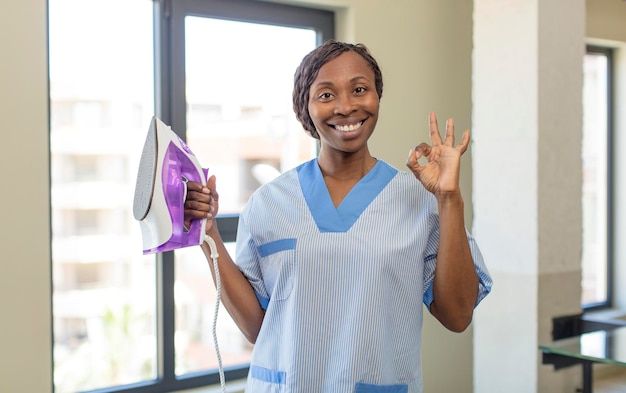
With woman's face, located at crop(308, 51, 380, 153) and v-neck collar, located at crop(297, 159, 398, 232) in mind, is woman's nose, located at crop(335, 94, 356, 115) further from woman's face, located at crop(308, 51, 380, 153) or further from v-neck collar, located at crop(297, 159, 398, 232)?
v-neck collar, located at crop(297, 159, 398, 232)

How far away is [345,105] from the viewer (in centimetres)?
116

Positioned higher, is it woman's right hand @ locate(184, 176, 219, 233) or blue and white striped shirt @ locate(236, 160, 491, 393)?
woman's right hand @ locate(184, 176, 219, 233)

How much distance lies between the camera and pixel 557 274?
8.77ft

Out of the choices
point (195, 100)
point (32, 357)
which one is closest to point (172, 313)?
point (32, 357)

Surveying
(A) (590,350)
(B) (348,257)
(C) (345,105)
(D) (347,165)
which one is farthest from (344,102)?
(A) (590,350)

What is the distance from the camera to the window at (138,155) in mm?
2354

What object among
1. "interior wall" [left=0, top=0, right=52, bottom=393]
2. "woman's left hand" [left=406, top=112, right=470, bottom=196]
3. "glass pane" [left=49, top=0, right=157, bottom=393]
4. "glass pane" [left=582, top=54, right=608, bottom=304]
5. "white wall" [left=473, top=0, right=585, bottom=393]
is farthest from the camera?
"glass pane" [left=582, top=54, right=608, bottom=304]

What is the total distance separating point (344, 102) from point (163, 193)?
323 millimetres

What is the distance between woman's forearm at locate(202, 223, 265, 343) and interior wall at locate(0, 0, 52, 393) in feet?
3.63

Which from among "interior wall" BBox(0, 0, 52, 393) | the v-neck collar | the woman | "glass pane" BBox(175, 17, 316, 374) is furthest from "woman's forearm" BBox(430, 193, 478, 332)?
"glass pane" BBox(175, 17, 316, 374)

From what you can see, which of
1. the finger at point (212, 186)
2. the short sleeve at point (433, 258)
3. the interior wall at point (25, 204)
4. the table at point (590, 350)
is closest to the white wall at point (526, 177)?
the table at point (590, 350)

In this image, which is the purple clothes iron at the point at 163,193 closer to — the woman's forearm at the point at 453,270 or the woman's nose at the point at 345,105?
the woman's nose at the point at 345,105

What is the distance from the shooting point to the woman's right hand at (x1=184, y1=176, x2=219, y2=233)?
1.16 m

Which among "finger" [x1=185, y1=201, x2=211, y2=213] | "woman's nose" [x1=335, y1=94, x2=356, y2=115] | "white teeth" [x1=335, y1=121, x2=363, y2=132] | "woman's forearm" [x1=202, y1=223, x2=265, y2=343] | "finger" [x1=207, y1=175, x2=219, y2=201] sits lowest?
"woman's forearm" [x1=202, y1=223, x2=265, y2=343]
